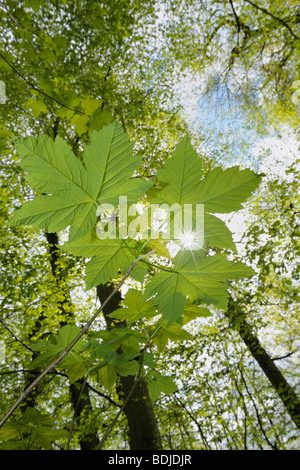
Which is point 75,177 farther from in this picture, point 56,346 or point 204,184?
point 56,346

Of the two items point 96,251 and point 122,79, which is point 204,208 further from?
point 122,79

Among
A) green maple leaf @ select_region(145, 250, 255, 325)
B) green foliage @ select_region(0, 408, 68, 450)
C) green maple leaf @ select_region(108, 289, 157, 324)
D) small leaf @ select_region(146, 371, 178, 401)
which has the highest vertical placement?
green maple leaf @ select_region(108, 289, 157, 324)

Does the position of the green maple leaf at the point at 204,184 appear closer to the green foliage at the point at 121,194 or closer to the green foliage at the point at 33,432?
the green foliage at the point at 121,194

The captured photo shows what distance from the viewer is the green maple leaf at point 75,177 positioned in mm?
483

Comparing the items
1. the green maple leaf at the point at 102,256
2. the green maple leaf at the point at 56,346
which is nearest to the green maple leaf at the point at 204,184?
the green maple leaf at the point at 102,256

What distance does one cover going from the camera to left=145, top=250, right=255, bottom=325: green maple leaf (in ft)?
1.93

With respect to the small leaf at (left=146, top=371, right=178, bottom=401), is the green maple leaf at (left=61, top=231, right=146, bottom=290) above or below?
above

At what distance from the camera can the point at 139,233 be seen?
643 mm

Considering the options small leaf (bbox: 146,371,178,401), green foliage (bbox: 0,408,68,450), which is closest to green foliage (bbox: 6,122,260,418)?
small leaf (bbox: 146,371,178,401)

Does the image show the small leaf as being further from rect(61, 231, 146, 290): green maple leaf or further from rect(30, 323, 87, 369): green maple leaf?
rect(61, 231, 146, 290): green maple leaf

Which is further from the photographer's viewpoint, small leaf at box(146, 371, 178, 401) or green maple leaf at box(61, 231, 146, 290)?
small leaf at box(146, 371, 178, 401)

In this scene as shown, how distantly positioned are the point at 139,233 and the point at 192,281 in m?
0.18

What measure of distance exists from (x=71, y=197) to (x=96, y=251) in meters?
0.19

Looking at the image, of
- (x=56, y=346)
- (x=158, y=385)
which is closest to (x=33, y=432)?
(x=56, y=346)
